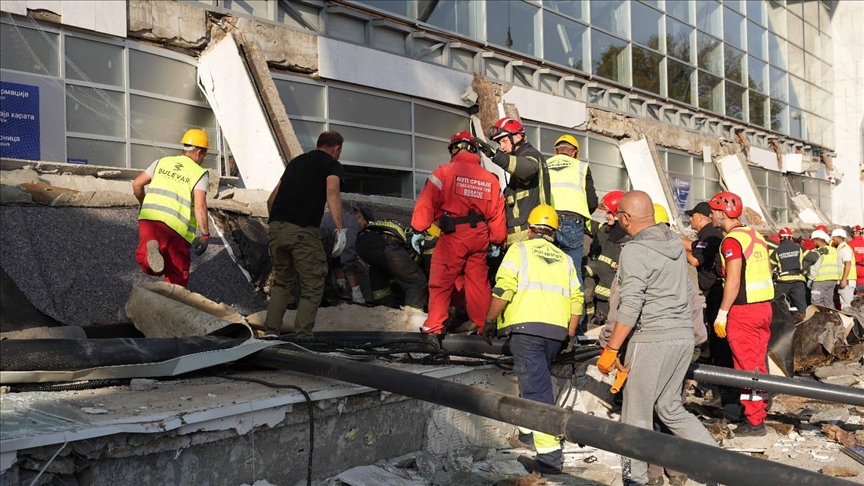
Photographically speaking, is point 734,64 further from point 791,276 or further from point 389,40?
point 389,40

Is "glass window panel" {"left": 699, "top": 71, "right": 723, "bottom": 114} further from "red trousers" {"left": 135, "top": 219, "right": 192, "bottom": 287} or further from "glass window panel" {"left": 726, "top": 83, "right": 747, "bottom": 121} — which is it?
"red trousers" {"left": 135, "top": 219, "right": 192, "bottom": 287}

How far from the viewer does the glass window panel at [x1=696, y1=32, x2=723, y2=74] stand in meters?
22.9

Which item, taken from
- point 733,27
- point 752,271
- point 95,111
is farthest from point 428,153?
point 733,27

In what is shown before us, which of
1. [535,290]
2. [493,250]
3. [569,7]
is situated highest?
[569,7]

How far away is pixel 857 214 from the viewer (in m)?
31.4

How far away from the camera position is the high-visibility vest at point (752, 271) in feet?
20.3

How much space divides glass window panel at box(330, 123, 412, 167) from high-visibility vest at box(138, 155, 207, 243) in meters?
5.83

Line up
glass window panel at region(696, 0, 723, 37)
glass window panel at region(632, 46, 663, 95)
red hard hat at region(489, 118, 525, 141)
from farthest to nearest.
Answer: glass window panel at region(696, 0, 723, 37)
glass window panel at region(632, 46, 663, 95)
red hard hat at region(489, 118, 525, 141)

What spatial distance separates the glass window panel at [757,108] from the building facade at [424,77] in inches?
3.5

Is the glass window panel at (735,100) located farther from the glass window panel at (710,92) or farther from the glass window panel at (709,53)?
the glass window panel at (709,53)

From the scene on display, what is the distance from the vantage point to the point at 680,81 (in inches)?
854

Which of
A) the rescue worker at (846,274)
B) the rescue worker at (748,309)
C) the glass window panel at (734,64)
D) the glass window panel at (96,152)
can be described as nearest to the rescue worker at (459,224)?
the rescue worker at (748,309)

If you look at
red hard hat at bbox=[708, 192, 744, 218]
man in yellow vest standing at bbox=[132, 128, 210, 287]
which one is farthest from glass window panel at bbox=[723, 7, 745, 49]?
man in yellow vest standing at bbox=[132, 128, 210, 287]

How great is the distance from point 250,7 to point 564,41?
8.57m
